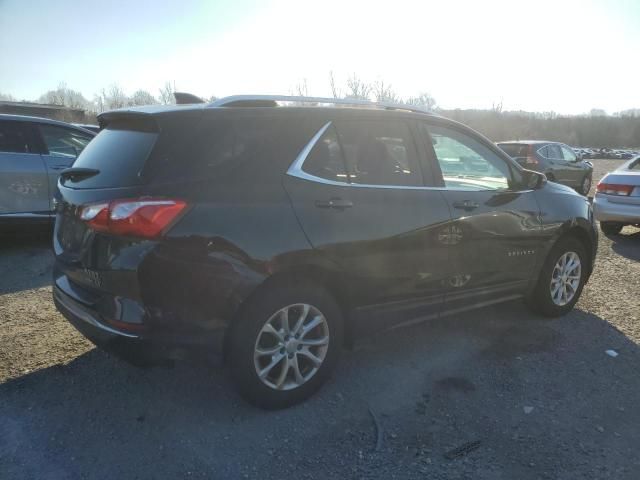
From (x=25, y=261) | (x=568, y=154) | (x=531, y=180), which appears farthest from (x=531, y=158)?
(x=25, y=261)

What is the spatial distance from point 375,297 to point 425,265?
45cm

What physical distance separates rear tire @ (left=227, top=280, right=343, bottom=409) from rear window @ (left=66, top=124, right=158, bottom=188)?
3.06ft

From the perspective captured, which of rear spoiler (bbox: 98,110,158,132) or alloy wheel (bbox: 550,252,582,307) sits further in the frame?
alloy wheel (bbox: 550,252,582,307)

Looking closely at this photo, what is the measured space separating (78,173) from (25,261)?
3.58 meters

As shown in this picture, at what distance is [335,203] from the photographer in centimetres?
299

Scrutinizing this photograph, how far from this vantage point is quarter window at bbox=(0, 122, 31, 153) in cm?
607

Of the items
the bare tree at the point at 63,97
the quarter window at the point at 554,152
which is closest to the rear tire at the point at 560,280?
the quarter window at the point at 554,152

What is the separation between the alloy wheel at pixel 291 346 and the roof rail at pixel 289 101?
1216 millimetres

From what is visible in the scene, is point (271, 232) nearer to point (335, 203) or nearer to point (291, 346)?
point (335, 203)

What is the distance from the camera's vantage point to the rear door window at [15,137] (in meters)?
6.07

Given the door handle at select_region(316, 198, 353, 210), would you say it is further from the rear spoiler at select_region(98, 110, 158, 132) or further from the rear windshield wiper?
the rear windshield wiper

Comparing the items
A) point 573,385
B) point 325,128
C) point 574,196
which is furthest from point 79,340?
point 574,196

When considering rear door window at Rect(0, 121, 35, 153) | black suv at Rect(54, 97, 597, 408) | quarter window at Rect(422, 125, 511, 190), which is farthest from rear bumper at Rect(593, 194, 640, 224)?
rear door window at Rect(0, 121, 35, 153)

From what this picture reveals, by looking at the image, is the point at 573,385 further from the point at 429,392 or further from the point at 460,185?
the point at 460,185
